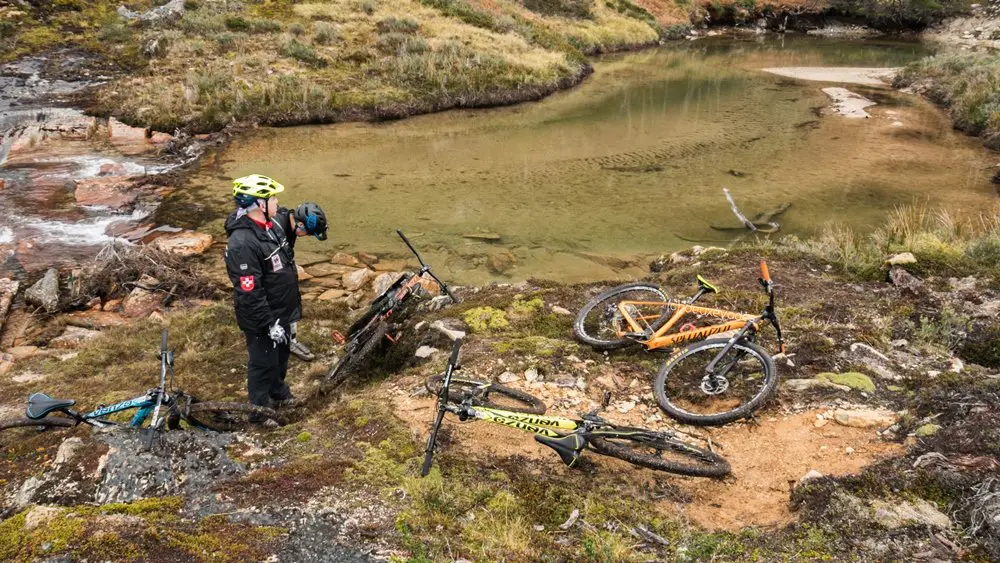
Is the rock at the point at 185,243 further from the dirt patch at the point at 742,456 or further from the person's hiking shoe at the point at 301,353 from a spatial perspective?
the dirt patch at the point at 742,456

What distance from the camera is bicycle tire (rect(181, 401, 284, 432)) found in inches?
220

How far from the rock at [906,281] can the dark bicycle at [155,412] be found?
9.15 m

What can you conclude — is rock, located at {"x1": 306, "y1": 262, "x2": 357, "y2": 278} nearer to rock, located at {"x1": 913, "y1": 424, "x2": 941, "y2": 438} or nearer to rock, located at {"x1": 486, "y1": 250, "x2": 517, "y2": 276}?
rock, located at {"x1": 486, "y1": 250, "x2": 517, "y2": 276}

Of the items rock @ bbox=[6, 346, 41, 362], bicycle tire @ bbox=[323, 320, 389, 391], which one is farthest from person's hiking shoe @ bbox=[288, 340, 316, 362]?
rock @ bbox=[6, 346, 41, 362]

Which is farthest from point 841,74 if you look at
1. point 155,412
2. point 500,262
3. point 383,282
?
point 155,412

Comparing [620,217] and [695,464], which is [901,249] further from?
[695,464]

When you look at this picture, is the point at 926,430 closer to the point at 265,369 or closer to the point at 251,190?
the point at 265,369

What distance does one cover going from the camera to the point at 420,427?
5766 mm

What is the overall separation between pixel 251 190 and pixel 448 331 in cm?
341

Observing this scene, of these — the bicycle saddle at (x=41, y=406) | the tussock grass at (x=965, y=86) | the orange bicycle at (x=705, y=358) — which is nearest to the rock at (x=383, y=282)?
the orange bicycle at (x=705, y=358)

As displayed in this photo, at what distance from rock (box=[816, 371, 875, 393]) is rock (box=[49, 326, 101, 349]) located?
1098cm

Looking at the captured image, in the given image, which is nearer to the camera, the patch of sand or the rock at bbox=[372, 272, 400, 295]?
the rock at bbox=[372, 272, 400, 295]

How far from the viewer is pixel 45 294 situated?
1041 centimetres

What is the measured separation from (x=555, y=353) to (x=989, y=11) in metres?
67.0
